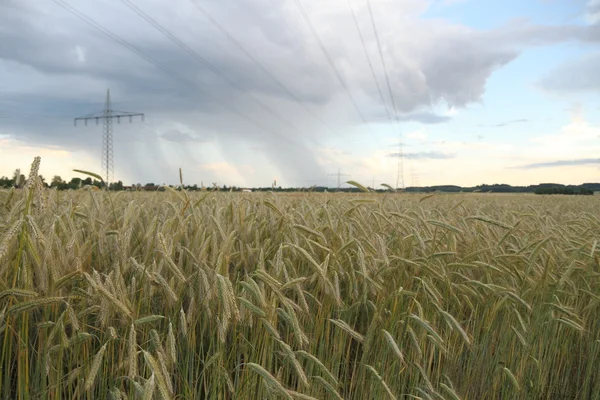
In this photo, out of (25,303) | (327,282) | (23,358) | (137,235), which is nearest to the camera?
(25,303)

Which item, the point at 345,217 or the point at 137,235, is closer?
the point at 137,235

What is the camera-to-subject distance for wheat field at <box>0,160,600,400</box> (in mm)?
1550

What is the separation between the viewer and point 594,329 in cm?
326

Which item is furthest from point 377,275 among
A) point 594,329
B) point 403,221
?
point 594,329

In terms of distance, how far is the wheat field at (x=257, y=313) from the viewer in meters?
1.55

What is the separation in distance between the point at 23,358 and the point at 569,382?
346 cm

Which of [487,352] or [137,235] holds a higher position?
[137,235]

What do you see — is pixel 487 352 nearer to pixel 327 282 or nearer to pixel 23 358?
pixel 327 282

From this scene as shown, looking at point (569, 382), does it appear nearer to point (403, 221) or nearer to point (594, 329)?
point (594, 329)

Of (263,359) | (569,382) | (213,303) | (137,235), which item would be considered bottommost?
(569,382)

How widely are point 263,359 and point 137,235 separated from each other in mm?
1216

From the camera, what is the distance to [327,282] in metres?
1.83

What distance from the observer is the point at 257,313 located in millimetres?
1511

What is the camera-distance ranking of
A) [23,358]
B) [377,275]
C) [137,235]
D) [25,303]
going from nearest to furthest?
[25,303] < [23,358] < [377,275] < [137,235]
